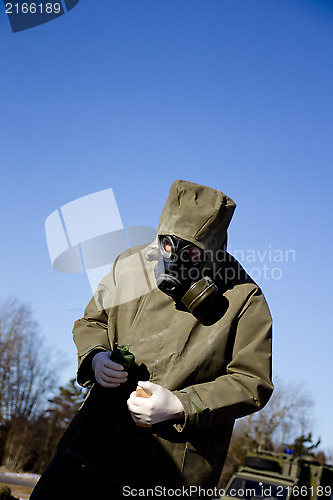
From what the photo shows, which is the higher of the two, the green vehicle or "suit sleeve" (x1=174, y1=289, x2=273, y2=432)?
"suit sleeve" (x1=174, y1=289, x2=273, y2=432)

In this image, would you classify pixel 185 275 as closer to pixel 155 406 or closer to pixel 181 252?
pixel 181 252

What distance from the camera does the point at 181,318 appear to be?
8.86 feet

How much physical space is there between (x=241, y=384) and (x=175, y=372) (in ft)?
0.95

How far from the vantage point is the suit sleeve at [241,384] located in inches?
95.4

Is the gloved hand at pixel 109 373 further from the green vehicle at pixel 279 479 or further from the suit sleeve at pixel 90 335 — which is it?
the green vehicle at pixel 279 479

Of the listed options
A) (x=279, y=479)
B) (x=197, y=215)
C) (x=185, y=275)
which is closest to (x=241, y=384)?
(x=185, y=275)

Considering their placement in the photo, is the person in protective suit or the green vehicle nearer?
the person in protective suit

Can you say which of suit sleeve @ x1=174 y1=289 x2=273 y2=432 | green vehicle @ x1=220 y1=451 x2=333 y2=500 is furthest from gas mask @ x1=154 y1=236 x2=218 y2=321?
green vehicle @ x1=220 y1=451 x2=333 y2=500

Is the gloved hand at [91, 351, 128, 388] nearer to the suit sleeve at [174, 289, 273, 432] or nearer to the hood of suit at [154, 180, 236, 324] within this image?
the suit sleeve at [174, 289, 273, 432]

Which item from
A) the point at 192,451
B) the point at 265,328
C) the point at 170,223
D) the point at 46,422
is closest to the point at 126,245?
the point at 170,223

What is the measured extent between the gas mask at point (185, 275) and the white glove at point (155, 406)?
0.39 m

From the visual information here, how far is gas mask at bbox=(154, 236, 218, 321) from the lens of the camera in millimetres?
2578

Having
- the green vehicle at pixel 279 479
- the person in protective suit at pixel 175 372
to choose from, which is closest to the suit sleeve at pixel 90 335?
the person in protective suit at pixel 175 372

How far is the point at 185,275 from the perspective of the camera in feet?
8.62
